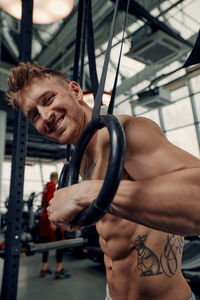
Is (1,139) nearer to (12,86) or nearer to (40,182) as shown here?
(12,86)

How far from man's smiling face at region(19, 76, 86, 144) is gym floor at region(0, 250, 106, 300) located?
2.78 meters

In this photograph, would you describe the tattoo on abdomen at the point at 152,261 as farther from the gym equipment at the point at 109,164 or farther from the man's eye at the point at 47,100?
the man's eye at the point at 47,100

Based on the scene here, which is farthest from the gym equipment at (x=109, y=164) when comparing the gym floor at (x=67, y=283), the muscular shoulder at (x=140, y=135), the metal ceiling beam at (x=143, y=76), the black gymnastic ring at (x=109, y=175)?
the metal ceiling beam at (x=143, y=76)

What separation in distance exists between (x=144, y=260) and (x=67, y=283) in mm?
3075

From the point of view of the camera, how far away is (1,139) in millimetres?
6980

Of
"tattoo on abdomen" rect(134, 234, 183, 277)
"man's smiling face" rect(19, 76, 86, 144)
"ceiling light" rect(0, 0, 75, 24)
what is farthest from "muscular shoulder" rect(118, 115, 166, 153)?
"ceiling light" rect(0, 0, 75, 24)

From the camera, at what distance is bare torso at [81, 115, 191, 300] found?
0.82m

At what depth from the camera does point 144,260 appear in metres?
0.82

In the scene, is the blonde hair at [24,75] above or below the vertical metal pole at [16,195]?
above

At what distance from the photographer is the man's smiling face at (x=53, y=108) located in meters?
0.85

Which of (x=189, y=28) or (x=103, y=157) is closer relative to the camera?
(x=103, y=157)

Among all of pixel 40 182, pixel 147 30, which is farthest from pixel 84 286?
pixel 40 182

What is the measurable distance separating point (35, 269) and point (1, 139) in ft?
14.1

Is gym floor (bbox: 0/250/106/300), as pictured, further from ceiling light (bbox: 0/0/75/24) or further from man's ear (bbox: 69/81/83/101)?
ceiling light (bbox: 0/0/75/24)
